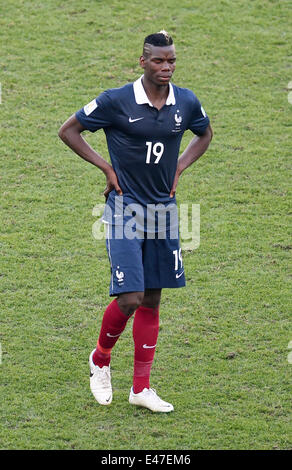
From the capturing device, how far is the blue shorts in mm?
5757

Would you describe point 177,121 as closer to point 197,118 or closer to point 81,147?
point 197,118

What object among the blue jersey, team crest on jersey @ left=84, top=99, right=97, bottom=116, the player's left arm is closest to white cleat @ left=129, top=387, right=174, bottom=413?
the blue jersey

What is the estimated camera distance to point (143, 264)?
5.94m

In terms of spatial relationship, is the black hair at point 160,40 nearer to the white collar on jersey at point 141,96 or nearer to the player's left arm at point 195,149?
the white collar on jersey at point 141,96

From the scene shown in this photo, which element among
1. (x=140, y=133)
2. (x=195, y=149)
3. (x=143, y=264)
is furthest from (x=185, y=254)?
(x=140, y=133)

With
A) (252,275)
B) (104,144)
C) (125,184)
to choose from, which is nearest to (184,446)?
(125,184)

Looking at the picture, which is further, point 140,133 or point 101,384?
point 101,384

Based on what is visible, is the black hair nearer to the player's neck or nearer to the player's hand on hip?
the player's neck

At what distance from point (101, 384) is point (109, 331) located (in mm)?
360

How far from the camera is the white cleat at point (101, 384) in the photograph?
20.0 feet

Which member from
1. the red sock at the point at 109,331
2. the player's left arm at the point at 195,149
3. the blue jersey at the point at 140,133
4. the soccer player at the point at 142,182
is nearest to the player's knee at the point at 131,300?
the soccer player at the point at 142,182

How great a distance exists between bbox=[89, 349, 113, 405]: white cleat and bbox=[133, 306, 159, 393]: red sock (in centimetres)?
18

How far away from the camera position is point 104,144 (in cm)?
983

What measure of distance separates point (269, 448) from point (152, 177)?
69.8 inches
